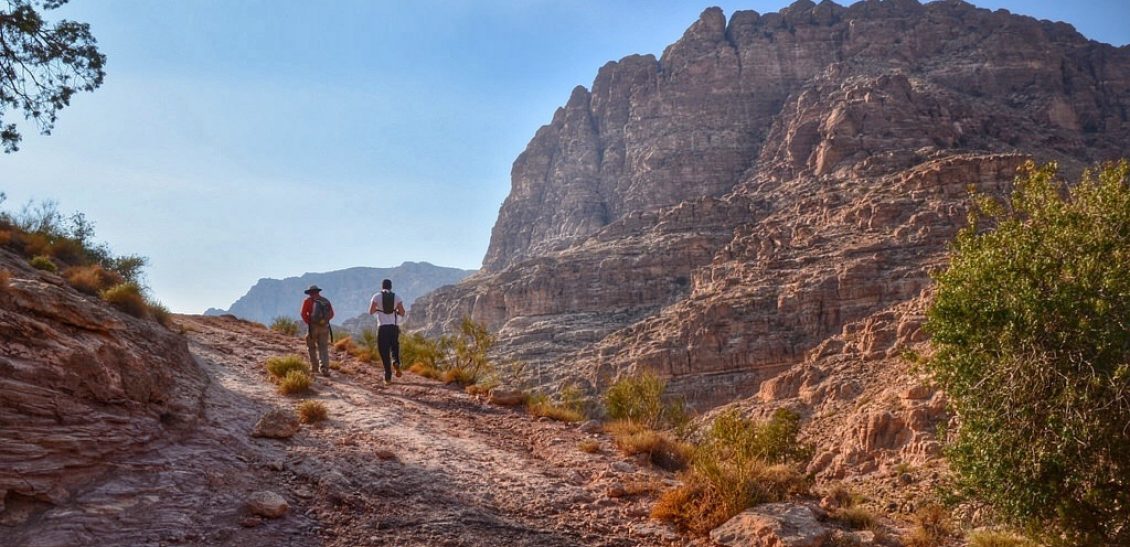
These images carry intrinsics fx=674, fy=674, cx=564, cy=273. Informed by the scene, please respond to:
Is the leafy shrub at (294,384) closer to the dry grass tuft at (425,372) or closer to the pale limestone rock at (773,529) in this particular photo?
the dry grass tuft at (425,372)

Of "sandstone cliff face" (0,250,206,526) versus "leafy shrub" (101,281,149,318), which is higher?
"leafy shrub" (101,281,149,318)

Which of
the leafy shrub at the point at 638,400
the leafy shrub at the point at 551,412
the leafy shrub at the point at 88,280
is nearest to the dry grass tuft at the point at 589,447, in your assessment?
the leafy shrub at the point at 551,412

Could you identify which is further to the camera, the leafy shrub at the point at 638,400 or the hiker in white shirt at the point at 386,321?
the hiker in white shirt at the point at 386,321

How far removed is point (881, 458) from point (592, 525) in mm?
31751

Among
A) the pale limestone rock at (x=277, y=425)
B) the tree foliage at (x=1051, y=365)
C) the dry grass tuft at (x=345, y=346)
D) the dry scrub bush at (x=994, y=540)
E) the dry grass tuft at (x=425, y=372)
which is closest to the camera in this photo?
the dry scrub bush at (x=994, y=540)

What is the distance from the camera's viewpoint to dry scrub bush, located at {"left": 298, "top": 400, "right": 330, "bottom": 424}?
8.65 meters

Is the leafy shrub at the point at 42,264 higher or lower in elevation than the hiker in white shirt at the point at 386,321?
higher

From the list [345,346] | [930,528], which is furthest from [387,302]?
[930,528]

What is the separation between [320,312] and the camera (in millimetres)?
12508

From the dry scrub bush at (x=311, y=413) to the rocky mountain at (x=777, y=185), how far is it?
104ft

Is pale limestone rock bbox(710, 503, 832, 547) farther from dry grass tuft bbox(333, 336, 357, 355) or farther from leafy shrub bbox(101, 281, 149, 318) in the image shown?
dry grass tuft bbox(333, 336, 357, 355)

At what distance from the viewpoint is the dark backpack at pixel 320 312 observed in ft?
40.7

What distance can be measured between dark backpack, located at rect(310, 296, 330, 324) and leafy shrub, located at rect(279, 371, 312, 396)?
1.95 metres

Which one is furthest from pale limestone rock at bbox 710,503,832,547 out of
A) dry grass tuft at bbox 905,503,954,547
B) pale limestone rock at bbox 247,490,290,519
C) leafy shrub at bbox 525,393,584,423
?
leafy shrub at bbox 525,393,584,423
